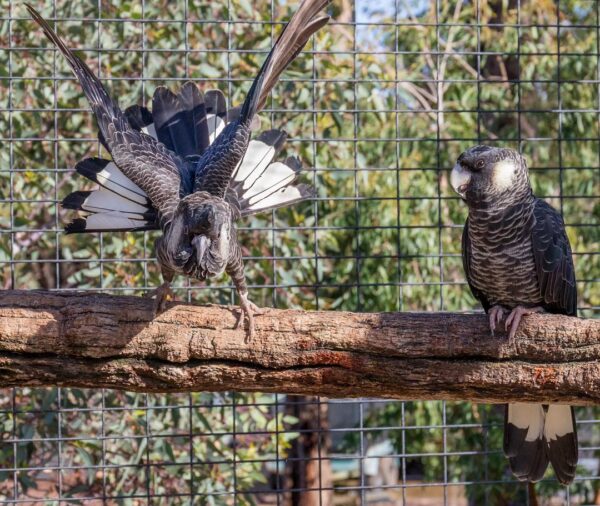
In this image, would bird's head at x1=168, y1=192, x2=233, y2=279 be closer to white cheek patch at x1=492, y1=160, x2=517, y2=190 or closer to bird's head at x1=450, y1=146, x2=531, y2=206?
bird's head at x1=450, y1=146, x2=531, y2=206

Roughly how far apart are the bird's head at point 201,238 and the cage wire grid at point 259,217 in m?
0.86

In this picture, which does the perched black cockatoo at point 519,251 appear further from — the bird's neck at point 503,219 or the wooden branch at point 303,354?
the wooden branch at point 303,354

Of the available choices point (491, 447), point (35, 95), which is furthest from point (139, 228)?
point (491, 447)

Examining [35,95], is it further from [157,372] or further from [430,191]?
[430,191]

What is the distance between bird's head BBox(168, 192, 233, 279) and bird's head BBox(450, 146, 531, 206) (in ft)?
2.83

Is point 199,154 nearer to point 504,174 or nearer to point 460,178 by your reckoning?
point 460,178

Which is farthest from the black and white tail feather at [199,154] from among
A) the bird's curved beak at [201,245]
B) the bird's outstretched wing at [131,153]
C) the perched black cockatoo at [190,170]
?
the bird's curved beak at [201,245]

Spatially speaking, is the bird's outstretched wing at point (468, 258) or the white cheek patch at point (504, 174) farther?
the bird's outstretched wing at point (468, 258)

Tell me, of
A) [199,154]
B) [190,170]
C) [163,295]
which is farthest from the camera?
[199,154]

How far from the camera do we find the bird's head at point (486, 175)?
114 inches

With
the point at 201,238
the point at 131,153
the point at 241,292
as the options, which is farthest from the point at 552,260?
the point at 131,153

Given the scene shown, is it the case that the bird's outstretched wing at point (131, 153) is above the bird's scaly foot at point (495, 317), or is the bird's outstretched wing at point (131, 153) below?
above

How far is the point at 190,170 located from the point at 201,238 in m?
0.59

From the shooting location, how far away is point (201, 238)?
8.45 ft
